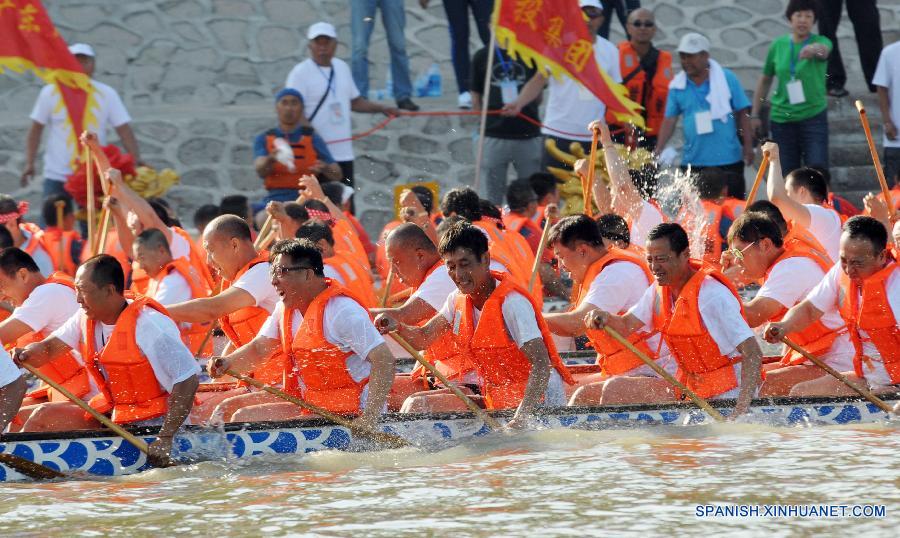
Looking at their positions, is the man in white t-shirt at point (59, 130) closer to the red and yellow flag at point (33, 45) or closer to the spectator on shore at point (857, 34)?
the red and yellow flag at point (33, 45)

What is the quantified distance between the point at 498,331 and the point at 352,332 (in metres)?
0.68

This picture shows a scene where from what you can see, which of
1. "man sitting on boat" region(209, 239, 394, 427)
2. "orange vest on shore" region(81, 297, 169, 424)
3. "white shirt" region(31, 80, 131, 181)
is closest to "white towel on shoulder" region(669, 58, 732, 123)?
"white shirt" region(31, 80, 131, 181)

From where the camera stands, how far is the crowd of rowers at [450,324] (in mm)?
7047

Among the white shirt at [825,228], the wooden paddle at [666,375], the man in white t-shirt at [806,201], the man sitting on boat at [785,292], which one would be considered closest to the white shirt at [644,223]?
the man in white t-shirt at [806,201]

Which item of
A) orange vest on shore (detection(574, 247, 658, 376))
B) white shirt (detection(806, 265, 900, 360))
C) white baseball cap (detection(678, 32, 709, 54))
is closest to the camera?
white shirt (detection(806, 265, 900, 360))

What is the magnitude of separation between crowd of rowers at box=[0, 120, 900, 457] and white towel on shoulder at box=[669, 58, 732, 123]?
342 cm

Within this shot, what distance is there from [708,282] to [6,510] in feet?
10.5

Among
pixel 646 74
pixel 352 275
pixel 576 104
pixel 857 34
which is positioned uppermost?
pixel 857 34

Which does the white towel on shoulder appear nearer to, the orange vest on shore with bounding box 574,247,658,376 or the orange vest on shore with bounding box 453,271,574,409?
the orange vest on shore with bounding box 574,247,658,376

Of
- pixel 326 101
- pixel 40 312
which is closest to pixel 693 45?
pixel 326 101

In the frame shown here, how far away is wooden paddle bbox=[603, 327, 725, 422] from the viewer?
7.32 m

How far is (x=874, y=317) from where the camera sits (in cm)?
760

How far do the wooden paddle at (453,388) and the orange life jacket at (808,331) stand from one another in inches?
67.6

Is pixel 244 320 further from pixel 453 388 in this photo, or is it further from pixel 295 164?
pixel 295 164
